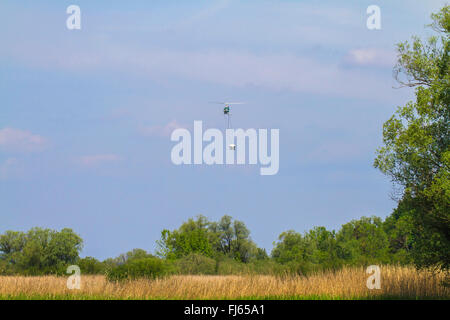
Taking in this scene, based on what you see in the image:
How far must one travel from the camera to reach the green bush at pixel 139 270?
32.5m

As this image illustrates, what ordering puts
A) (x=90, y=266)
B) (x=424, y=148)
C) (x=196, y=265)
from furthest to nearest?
(x=196, y=265) < (x=90, y=266) < (x=424, y=148)

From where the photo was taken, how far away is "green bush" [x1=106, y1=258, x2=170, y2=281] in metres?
32.5

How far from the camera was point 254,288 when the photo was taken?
2902cm

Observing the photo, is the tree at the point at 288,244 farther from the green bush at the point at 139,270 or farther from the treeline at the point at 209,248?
the green bush at the point at 139,270

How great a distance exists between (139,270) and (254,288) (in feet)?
26.8

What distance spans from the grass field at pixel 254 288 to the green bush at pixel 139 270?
1.43 meters

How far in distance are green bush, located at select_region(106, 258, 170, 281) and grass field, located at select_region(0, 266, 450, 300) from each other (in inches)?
56.3

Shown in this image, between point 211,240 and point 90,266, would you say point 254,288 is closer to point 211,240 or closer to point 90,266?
point 90,266

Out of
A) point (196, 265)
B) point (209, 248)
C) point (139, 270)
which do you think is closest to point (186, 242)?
point (209, 248)

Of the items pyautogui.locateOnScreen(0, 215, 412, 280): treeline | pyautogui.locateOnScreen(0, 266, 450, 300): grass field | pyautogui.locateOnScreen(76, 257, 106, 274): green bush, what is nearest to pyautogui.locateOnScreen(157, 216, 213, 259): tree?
pyautogui.locateOnScreen(0, 215, 412, 280): treeline

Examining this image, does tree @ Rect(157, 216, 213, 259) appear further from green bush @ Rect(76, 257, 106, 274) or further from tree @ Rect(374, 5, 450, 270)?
tree @ Rect(374, 5, 450, 270)
